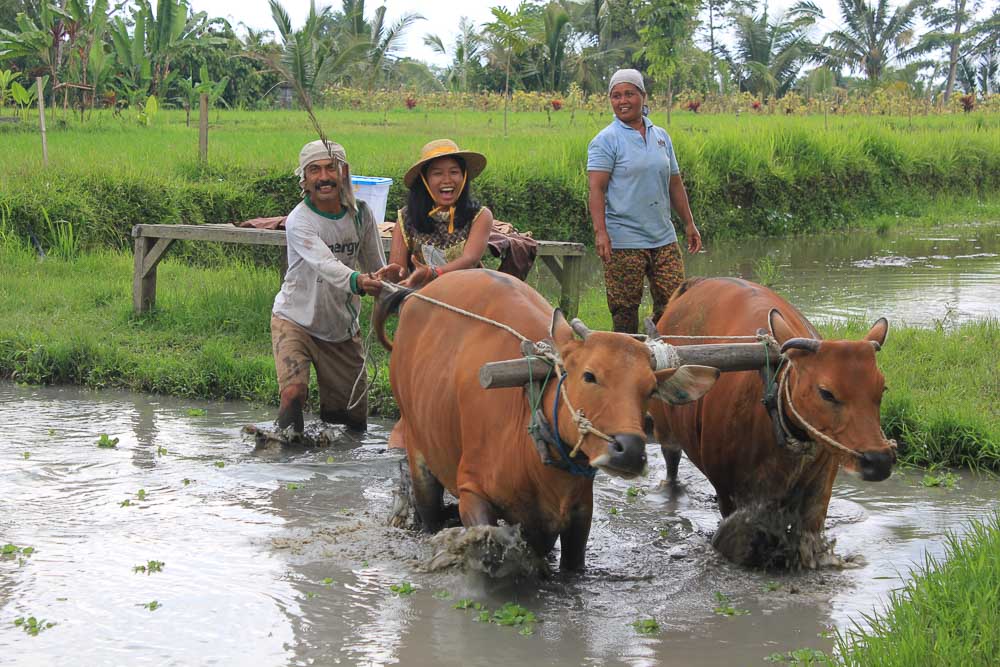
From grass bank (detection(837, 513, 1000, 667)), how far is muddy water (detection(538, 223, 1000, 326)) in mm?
5288

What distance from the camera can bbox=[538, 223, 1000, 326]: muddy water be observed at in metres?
10.2

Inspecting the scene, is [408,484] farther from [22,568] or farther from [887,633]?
[887,633]

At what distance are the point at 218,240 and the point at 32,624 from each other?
4.90 meters

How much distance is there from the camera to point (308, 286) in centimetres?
659

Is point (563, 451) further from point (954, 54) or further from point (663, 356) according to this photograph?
point (954, 54)

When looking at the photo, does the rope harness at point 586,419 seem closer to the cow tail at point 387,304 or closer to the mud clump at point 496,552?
the mud clump at point 496,552

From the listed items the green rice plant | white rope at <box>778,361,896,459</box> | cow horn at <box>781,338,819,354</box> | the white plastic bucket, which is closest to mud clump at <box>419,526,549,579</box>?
white rope at <box>778,361,896,459</box>

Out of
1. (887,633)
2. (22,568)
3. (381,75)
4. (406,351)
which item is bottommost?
(22,568)

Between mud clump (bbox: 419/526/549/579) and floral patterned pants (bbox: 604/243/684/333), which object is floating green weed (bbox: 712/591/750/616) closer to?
mud clump (bbox: 419/526/549/579)

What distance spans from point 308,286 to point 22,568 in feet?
7.75

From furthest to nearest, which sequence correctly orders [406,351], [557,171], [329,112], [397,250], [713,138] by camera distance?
[329,112] < [713,138] < [557,171] < [397,250] < [406,351]

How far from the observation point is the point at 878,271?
1273 centimetres

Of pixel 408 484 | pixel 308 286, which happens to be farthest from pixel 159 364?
pixel 408 484

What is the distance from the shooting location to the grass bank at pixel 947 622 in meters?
3.21
